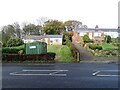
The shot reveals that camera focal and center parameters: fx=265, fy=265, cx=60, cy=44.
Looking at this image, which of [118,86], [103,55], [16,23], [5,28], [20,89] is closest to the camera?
[20,89]

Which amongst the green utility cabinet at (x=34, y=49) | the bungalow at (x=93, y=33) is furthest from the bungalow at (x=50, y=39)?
the green utility cabinet at (x=34, y=49)

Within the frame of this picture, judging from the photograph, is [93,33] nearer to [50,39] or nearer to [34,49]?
[50,39]

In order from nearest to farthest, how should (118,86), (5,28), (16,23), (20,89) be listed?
1. (20,89)
2. (118,86)
3. (5,28)
4. (16,23)

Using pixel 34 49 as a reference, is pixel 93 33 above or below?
above

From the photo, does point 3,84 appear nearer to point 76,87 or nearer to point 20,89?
point 20,89

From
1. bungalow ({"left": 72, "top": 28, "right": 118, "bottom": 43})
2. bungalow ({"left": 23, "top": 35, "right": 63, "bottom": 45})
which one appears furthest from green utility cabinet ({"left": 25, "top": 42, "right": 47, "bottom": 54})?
bungalow ({"left": 72, "top": 28, "right": 118, "bottom": 43})

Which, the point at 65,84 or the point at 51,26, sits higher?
the point at 51,26

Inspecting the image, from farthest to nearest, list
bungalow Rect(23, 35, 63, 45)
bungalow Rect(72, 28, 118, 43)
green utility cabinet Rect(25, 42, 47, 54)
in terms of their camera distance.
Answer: bungalow Rect(72, 28, 118, 43)
bungalow Rect(23, 35, 63, 45)
green utility cabinet Rect(25, 42, 47, 54)

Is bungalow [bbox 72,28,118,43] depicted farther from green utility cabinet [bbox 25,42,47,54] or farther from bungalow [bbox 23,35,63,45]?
green utility cabinet [bbox 25,42,47,54]

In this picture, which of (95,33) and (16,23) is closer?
(16,23)

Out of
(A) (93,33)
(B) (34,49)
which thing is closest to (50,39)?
(A) (93,33)

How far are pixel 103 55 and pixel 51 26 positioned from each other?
1703 inches

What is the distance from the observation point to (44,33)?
77.1 m

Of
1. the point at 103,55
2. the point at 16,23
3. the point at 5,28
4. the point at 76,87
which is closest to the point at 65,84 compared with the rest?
the point at 76,87
